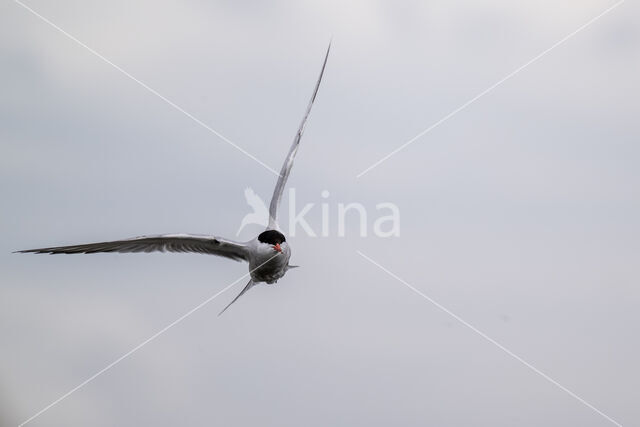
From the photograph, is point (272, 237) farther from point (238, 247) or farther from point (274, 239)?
point (238, 247)

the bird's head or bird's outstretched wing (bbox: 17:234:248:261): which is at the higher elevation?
the bird's head

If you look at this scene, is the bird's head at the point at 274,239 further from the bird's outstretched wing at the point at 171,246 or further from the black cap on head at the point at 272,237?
the bird's outstretched wing at the point at 171,246

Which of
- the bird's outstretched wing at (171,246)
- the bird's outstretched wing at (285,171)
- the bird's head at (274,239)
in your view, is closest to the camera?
the bird's outstretched wing at (171,246)

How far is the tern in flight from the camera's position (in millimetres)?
16188

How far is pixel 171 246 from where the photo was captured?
677 inches

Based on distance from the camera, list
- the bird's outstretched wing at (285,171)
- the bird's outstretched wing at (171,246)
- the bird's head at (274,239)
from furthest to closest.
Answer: the bird's outstretched wing at (285,171)
the bird's head at (274,239)
the bird's outstretched wing at (171,246)

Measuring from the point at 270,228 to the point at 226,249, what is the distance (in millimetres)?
995

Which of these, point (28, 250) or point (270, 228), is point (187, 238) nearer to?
point (270, 228)

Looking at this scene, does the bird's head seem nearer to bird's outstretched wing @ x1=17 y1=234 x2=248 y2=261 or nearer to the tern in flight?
the tern in flight

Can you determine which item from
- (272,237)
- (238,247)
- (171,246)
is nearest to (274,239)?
(272,237)

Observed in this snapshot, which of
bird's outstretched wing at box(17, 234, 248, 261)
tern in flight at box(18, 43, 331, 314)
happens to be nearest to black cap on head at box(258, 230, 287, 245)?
tern in flight at box(18, 43, 331, 314)

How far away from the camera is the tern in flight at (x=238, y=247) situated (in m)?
16.2

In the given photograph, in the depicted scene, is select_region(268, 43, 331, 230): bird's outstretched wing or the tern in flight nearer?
the tern in flight

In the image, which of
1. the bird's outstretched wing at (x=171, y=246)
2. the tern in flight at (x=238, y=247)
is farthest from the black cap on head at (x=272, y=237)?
the bird's outstretched wing at (x=171, y=246)
